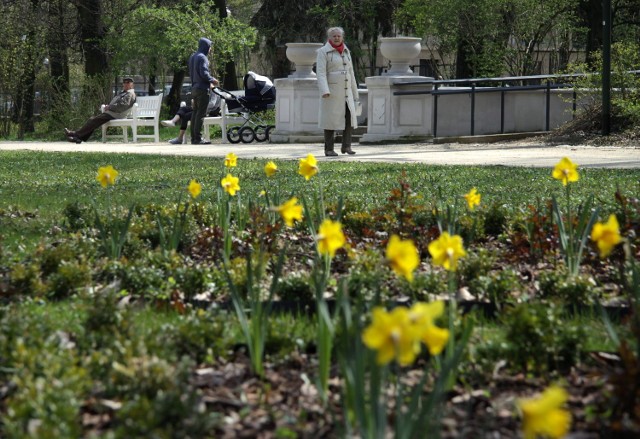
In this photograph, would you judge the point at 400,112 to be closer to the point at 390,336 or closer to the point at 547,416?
the point at 390,336

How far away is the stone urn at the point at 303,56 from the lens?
22.6 meters

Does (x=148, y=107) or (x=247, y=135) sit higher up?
(x=148, y=107)

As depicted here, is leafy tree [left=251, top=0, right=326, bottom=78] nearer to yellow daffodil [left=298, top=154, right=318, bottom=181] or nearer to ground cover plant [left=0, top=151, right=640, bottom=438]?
Answer: ground cover plant [left=0, top=151, right=640, bottom=438]

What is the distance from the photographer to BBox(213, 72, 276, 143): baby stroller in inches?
895

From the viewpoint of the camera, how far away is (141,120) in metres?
23.3

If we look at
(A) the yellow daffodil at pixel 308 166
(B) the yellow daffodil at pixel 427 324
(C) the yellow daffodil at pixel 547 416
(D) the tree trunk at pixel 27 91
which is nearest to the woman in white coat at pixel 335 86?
(A) the yellow daffodil at pixel 308 166

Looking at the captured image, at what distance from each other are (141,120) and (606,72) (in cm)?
1084

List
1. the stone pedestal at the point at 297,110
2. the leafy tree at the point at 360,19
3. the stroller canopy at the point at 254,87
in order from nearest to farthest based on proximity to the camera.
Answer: the stone pedestal at the point at 297,110, the stroller canopy at the point at 254,87, the leafy tree at the point at 360,19

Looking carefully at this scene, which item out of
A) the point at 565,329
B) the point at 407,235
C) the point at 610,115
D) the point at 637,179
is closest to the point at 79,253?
the point at 407,235

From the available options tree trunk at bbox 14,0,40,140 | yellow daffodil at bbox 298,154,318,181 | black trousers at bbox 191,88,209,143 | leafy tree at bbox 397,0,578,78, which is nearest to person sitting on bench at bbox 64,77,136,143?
black trousers at bbox 191,88,209,143

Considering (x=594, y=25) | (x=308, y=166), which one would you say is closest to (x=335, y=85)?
(x=308, y=166)

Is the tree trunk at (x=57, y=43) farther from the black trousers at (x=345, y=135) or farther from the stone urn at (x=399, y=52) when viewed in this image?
the black trousers at (x=345, y=135)

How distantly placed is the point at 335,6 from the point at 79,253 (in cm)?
3009

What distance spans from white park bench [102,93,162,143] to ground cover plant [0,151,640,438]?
54.5 ft
